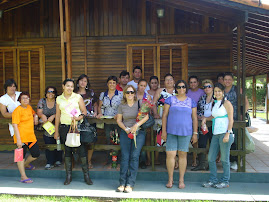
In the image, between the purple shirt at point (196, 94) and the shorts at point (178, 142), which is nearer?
the shorts at point (178, 142)

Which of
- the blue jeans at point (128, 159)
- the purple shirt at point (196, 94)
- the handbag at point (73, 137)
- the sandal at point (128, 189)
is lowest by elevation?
the sandal at point (128, 189)

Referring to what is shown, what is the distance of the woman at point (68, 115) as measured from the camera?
4.39m

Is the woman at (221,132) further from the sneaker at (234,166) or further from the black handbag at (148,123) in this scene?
the black handbag at (148,123)

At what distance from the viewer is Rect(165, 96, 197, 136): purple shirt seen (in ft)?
13.6

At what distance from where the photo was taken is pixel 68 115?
173 inches

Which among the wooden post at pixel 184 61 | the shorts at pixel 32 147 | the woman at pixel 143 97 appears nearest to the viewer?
the shorts at pixel 32 147

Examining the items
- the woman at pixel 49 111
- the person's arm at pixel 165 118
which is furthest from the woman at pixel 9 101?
the person's arm at pixel 165 118

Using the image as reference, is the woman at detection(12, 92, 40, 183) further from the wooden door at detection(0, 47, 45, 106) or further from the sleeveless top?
the sleeveless top

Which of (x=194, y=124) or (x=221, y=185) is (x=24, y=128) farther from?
(x=221, y=185)

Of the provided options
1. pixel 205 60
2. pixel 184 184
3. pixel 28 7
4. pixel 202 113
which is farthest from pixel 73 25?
pixel 184 184

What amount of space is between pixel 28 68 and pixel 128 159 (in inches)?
159

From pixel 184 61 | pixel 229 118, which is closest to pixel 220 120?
pixel 229 118

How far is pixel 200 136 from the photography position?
491 centimetres

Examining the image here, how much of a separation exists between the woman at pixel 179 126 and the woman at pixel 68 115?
1.42 meters
